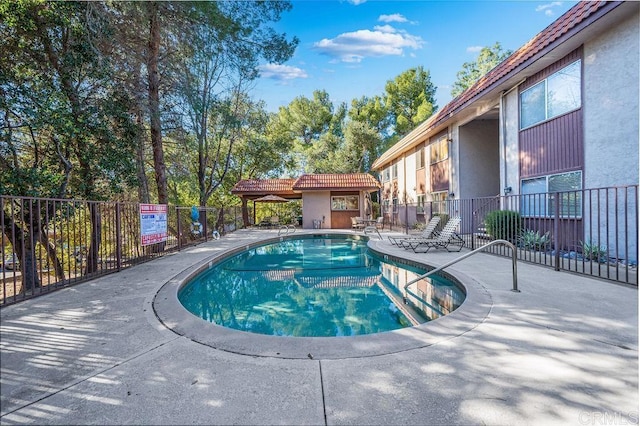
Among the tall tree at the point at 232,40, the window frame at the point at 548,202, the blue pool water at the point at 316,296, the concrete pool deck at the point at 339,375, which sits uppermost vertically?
the tall tree at the point at 232,40

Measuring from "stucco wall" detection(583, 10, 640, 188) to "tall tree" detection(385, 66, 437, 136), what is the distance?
2384 cm

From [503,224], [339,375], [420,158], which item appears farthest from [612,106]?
[420,158]

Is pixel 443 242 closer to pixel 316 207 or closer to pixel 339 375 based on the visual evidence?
pixel 339 375

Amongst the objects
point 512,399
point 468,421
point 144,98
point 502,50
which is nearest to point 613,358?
point 512,399

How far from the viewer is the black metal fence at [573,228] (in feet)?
17.2

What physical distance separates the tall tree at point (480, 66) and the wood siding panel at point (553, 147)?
825 inches

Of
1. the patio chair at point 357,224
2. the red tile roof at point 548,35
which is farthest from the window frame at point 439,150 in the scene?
the patio chair at point 357,224

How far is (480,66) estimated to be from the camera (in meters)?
28.8

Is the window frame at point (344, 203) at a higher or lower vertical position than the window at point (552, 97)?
lower

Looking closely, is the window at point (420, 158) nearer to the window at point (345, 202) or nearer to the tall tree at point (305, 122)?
the window at point (345, 202)

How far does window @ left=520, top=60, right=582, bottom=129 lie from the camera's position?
750 cm

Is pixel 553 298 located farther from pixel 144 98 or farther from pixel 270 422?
pixel 144 98

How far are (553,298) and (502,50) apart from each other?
32.1 metres

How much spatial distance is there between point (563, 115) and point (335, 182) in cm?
1315
